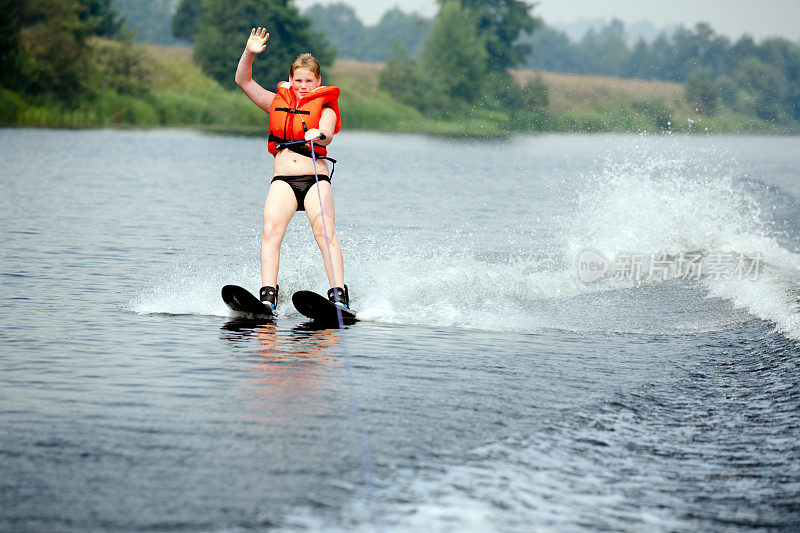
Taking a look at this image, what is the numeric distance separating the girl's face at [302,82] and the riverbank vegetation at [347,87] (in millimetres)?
34709

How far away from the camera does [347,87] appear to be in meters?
65.1

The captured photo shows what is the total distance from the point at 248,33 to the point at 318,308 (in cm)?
6483

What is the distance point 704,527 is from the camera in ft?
11.4

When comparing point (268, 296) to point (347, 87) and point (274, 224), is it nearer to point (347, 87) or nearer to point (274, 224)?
point (274, 224)

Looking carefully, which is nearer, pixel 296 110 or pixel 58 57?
pixel 296 110

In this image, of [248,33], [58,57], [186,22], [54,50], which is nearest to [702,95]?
[58,57]

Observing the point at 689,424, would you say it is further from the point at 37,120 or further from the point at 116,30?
the point at 116,30

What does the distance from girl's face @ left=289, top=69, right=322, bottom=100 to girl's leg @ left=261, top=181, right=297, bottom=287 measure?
67cm

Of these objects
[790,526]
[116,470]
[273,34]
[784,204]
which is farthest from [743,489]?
[273,34]

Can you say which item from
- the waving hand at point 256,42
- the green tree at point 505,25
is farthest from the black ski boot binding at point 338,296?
the green tree at point 505,25

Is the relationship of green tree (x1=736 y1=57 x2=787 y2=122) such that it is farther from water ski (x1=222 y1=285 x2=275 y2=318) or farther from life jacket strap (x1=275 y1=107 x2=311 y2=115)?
water ski (x1=222 y1=285 x2=275 y2=318)

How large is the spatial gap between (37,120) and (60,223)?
32.6m

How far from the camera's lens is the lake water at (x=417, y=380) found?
361cm

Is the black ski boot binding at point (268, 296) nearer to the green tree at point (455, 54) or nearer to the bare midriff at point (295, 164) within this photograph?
the bare midriff at point (295, 164)
